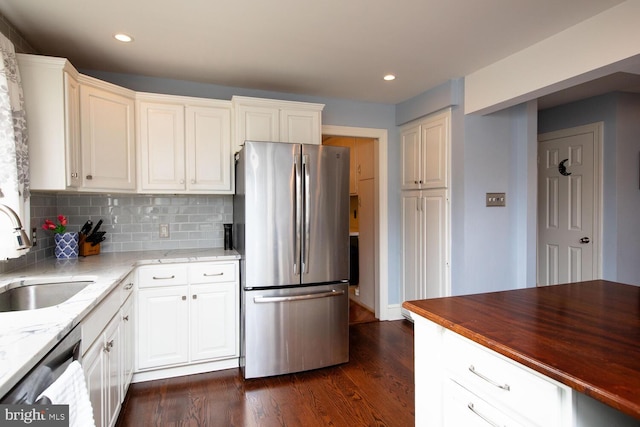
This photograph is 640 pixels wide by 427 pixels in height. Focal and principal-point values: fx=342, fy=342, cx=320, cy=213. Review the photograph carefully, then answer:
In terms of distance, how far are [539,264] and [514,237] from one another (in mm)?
1518

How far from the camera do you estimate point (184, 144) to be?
285cm

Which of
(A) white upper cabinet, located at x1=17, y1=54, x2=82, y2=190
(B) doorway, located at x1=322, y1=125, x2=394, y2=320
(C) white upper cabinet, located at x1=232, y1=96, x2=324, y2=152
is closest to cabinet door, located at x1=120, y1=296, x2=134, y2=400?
(A) white upper cabinet, located at x1=17, y1=54, x2=82, y2=190

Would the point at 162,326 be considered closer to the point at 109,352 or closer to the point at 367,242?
the point at 109,352

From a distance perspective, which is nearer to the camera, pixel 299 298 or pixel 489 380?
pixel 489 380

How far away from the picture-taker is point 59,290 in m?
1.84

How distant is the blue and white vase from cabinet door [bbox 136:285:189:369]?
63 cm

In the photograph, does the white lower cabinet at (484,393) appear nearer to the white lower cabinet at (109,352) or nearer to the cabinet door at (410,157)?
the white lower cabinet at (109,352)

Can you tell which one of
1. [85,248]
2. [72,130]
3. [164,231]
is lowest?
[85,248]

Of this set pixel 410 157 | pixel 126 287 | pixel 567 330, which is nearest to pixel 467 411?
pixel 567 330

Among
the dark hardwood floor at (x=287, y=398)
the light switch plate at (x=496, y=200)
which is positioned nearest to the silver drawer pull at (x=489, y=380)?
the dark hardwood floor at (x=287, y=398)

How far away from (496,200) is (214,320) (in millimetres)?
2629

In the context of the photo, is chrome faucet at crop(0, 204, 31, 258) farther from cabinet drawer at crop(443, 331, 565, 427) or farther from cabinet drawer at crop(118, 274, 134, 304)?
cabinet drawer at crop(443, 331, 565, 427)

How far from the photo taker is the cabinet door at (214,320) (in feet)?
8.54

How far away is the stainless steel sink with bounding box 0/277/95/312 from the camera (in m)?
1.74
